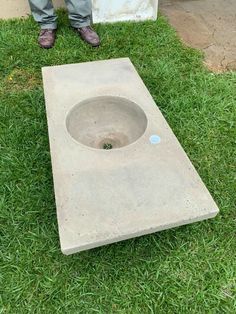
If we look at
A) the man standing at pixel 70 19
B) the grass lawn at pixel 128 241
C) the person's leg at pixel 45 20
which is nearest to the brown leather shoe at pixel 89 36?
the man standing at pixel 70 19

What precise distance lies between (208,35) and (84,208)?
2613 mm

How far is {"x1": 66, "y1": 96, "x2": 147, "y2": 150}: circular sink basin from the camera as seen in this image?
2.09m

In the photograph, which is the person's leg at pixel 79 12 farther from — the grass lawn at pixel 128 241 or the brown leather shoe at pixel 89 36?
the grass lawn at pixel 128 241

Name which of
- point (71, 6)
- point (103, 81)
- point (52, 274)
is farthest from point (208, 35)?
point (52, 274)

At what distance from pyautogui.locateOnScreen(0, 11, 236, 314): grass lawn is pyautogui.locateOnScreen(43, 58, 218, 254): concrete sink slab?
0.35m

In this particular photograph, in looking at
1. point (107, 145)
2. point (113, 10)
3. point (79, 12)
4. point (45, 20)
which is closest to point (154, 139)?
point (107, 145)

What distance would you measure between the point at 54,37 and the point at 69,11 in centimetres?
27

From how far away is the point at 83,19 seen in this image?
3.27 metres

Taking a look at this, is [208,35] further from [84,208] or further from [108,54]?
[84,208]

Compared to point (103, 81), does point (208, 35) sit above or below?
below

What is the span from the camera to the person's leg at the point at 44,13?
316 centimetres

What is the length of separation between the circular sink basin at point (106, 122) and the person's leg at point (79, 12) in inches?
56.9

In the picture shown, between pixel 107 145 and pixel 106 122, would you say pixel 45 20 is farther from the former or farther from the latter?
pixel 107 145

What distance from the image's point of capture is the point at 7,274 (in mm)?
1727
